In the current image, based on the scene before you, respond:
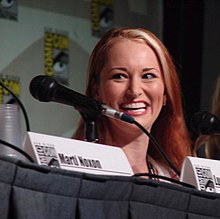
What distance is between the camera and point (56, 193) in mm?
1239

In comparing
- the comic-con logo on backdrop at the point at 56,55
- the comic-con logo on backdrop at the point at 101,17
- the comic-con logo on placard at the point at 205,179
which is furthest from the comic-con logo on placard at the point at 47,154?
the comic-con logo on backdrop at the point at 101,17

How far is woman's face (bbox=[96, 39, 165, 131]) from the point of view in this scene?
74.4 inches

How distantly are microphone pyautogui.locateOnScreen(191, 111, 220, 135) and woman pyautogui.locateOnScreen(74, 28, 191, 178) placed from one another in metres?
0.19

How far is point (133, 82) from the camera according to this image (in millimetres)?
1900

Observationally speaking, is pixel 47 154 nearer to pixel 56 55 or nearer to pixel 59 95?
pixel 59 95

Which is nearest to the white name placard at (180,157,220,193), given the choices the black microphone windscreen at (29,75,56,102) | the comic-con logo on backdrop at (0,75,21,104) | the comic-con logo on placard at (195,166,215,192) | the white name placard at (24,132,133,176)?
the comic-con logo on placard at (195,166,215,192)

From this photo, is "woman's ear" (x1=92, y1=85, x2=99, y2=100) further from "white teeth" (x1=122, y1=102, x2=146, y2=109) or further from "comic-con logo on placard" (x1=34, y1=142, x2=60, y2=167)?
"comic-con logo on placard" (x1=34, y1=142, x2=60, y2=167)

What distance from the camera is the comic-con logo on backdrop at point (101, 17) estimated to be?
10.2 feet

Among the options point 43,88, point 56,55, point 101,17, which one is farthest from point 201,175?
point 101,17

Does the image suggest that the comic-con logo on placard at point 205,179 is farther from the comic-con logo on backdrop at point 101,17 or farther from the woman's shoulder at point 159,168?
the comic-con logo on backdrop at point 101,17

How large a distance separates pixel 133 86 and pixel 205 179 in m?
0.44

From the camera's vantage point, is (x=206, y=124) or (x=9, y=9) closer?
(x=206, y=124)

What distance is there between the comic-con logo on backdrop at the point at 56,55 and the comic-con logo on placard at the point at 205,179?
1415 mm

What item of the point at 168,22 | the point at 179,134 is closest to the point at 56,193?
the point at 179,134
